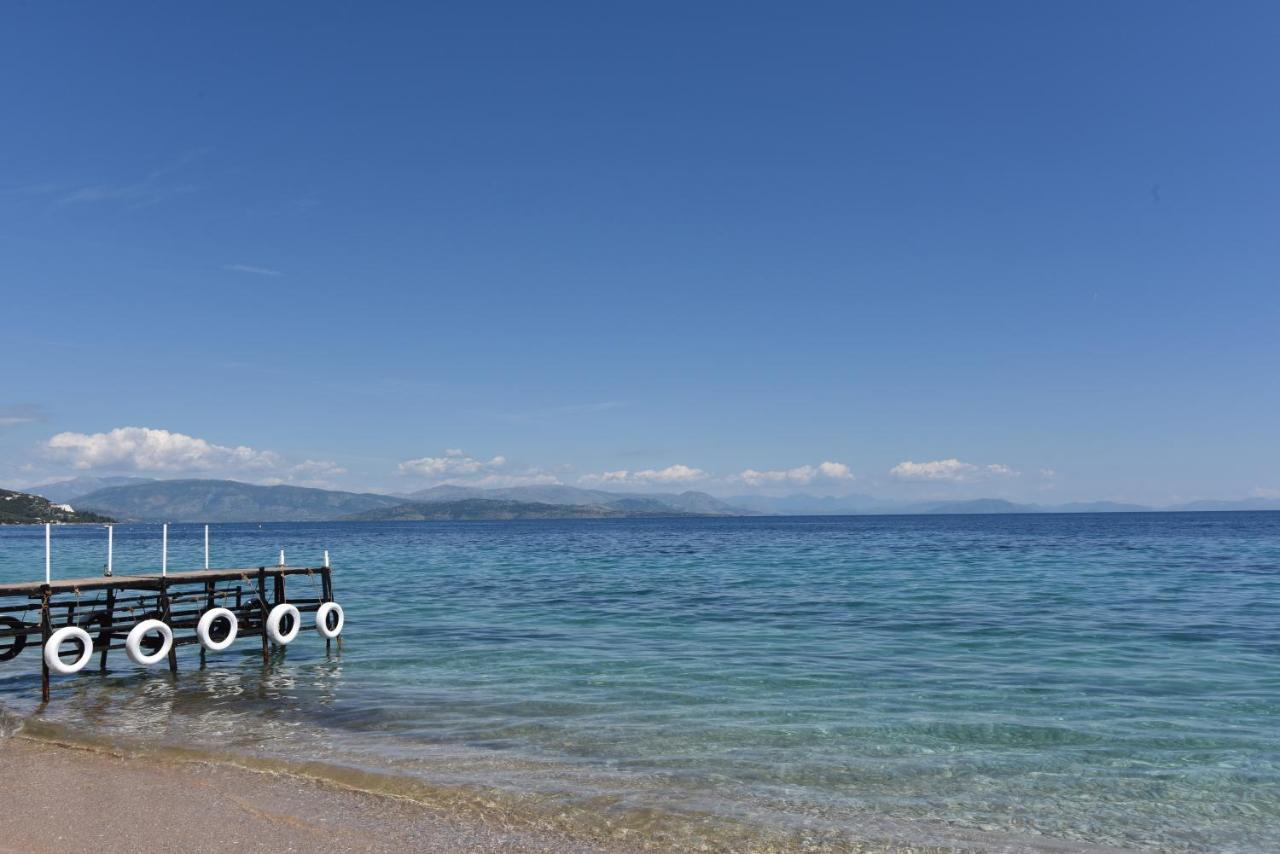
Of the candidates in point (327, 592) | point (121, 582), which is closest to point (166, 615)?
point (121, 582)

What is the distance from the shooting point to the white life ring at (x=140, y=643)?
18.6 m

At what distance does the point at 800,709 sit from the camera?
15.0m

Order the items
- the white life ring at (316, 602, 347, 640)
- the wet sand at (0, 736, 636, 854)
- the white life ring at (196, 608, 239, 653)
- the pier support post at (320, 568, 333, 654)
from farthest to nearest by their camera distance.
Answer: the pier support post at (320, 568, 333, 654)
the white life ring at (316, 602, 347, 640)
the white life ring at (196, 608, 239, 653)
the wet sand at (0, 736, 636, 854)

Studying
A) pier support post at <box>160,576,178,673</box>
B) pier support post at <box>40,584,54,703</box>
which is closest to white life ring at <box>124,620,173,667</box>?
pier support post at <box>160,576,178,673</box>

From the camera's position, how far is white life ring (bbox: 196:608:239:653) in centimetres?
2089

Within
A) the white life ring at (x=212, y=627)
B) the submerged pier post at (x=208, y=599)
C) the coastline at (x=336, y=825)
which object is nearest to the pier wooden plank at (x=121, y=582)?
the submerged pier post at (x=208, y=599)

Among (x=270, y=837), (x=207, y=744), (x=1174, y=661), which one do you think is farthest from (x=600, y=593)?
(x=270, y=837)

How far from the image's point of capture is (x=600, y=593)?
1478 inches

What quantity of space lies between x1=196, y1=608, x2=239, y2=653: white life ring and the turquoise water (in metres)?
0.59

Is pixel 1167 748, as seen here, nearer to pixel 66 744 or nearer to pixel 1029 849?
pixel 1029 849

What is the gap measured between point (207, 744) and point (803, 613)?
1989cm

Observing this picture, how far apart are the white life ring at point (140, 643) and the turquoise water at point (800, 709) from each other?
0.52 meters

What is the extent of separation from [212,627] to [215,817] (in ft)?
44.4

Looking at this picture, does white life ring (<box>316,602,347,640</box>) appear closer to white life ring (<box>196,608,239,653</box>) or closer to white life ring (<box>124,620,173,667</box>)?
white life ring (<box>196,608,239,653</box>)
